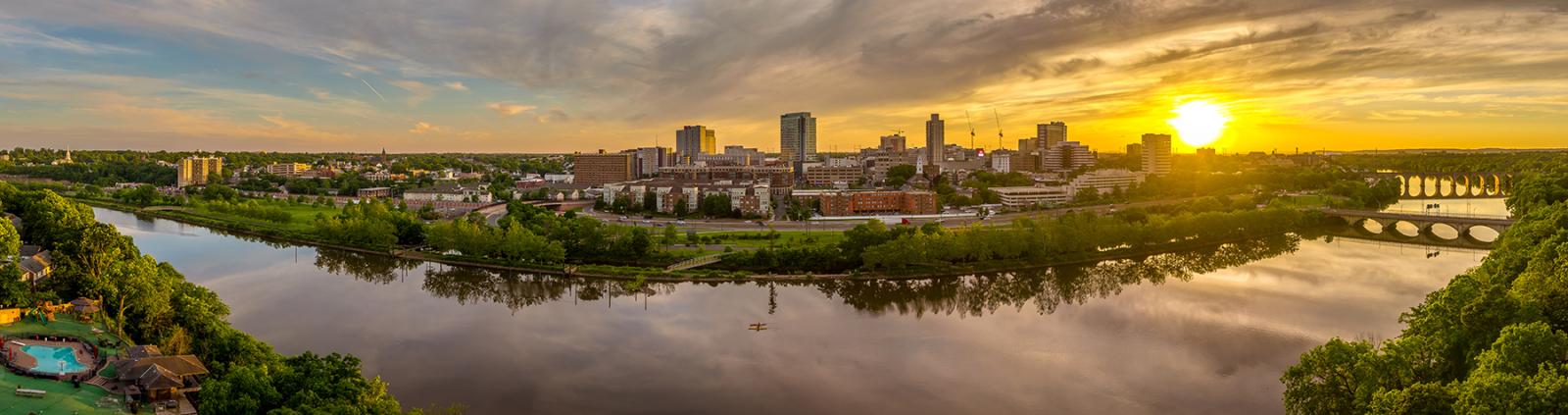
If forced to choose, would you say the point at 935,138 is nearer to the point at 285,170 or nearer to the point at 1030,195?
the point at 1030,195

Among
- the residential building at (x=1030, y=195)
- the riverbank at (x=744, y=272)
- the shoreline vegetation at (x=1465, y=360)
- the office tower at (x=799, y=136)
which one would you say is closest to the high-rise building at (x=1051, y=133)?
the office tower at (x=799, y=136)

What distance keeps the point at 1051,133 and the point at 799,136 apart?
2247cm

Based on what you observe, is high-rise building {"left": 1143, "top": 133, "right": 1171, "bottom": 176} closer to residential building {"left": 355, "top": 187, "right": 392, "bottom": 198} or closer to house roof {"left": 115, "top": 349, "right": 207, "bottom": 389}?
residential building {"left": 355, "top": 187, "right": 392, "bottom": 198}

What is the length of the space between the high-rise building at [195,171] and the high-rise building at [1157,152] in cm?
5816

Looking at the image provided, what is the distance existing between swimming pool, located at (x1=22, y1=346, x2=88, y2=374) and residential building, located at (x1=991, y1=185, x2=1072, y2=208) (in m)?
31.6

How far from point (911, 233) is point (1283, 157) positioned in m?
75.8

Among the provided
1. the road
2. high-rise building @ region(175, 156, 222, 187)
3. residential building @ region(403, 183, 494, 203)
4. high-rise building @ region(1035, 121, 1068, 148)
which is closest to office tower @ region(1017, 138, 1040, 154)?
high-rise building @ region(1035, 121, 1068, 148)

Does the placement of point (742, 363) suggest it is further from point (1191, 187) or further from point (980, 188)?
point (1191, 187)

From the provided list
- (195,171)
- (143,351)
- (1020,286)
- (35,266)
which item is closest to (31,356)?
(143,351)

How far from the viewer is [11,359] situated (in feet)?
25.3

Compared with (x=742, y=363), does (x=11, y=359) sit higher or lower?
higher

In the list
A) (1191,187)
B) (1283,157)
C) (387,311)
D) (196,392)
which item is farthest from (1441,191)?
(196,392)

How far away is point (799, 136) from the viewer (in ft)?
216

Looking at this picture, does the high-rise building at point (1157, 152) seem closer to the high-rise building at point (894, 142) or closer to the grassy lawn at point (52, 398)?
the high-rise building at point (894, 142)
